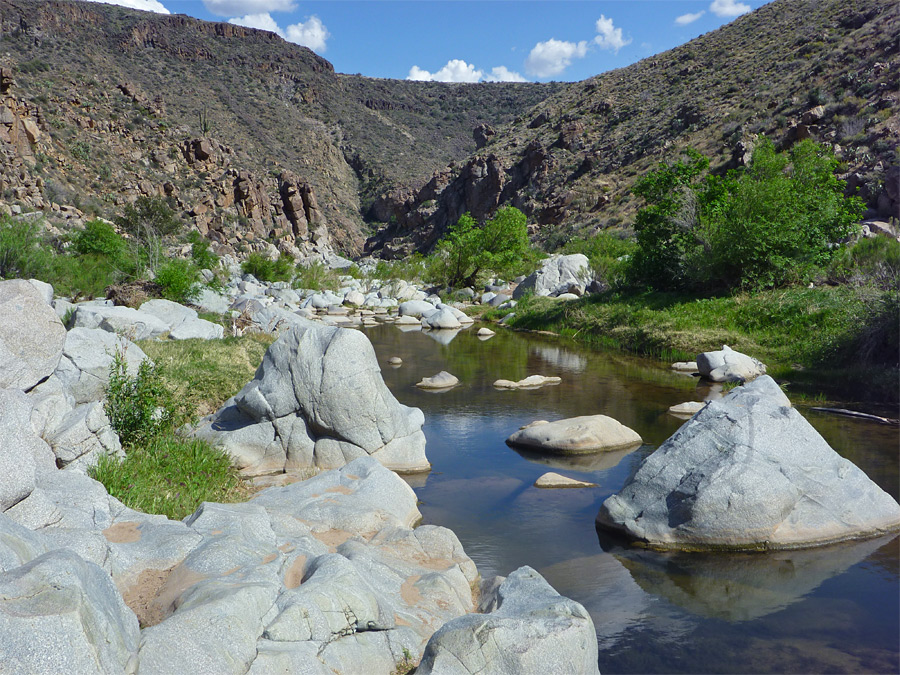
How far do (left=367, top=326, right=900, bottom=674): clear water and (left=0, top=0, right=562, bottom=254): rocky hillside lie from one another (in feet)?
141

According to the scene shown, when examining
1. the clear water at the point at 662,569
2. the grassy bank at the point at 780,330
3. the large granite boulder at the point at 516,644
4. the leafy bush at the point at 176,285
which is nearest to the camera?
the large granite boulder at the point at 516,644

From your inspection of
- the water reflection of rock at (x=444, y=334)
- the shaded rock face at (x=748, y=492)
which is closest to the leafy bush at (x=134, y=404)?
the shaded rock face at (x=748, y=492)

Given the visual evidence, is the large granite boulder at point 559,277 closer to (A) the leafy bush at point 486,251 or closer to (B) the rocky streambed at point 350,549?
(A) the leafy bush at point 486,251

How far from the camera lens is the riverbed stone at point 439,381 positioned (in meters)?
16.2

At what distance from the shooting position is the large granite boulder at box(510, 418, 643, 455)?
36.5 feet

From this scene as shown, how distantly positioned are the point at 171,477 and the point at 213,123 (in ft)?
249

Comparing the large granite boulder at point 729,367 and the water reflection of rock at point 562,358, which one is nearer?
the large granite boulder at point 729,367

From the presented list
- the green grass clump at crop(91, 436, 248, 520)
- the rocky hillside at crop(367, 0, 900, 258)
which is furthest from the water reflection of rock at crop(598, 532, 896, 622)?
the rocky hillside at crop(367, 0, 900, 258)

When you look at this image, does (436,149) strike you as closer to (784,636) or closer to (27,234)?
(27,234)

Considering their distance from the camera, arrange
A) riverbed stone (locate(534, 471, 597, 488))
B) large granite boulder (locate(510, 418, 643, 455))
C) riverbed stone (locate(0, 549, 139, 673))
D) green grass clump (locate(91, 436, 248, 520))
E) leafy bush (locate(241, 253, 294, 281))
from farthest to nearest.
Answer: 1. leafy bush (locate(241, 253, 294, 281))
2. large granite boulder (locate(510, 418, 643, 455))
3. riverbed stone (locate(534, 471, 597, 488))
4. green grass clump (locate(91, 436, 248, 520))
5. riverbed stone (locate(0, 549, 139, 673))

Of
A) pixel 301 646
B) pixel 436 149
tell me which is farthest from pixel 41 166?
pixel 436 149

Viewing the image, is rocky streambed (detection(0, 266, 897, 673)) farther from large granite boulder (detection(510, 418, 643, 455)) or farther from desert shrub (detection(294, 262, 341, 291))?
desert shrub (detection(294, 262, 341, 291))

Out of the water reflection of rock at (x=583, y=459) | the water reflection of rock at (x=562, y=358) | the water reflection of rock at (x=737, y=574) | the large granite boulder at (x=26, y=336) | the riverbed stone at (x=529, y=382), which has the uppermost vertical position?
the large granite boulder at (x=26, y=336)

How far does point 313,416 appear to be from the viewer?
9906mm
